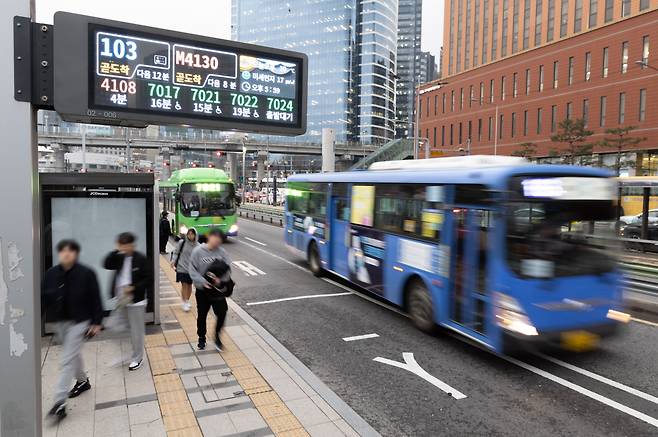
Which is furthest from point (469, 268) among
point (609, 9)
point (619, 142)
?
point (609, 9)

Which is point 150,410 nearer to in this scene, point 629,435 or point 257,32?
point 629,435

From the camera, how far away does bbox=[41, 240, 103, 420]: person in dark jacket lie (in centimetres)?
502

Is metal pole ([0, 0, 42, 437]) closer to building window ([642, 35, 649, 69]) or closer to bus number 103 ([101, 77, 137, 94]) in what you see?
bus number 103 ([101, 77, 137, 94])

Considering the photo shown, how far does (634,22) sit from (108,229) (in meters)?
52.3

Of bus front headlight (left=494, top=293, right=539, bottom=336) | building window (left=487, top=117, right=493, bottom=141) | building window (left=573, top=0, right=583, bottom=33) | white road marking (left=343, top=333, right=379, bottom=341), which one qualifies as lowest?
white road marking (left=343, top=333, right=379, bottom=341)

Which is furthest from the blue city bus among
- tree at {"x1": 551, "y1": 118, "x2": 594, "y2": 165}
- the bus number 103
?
tree at {"x1": 551, "y1": 118, "x2": 594, "y2": 165}

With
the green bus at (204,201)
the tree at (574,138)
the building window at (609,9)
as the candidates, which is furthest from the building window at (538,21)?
the green bus at (204,201)

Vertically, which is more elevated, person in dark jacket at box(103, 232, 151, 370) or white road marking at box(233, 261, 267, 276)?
person in dark jacket at box(103, 232, 151, 370)

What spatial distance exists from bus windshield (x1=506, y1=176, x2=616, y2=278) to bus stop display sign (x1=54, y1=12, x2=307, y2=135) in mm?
3284

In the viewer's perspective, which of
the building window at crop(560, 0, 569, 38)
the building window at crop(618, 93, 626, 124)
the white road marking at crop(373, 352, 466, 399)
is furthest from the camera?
the building window at crop(560, 0, 569, 38)

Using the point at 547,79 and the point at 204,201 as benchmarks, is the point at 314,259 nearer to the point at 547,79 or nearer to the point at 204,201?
the point at 204,201

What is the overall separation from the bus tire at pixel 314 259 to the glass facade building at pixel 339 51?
384 ft

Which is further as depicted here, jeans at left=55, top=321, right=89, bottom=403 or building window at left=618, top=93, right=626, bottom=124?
building window at left=618, top=93, right=626, bottom=124

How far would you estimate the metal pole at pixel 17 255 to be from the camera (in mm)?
3037
